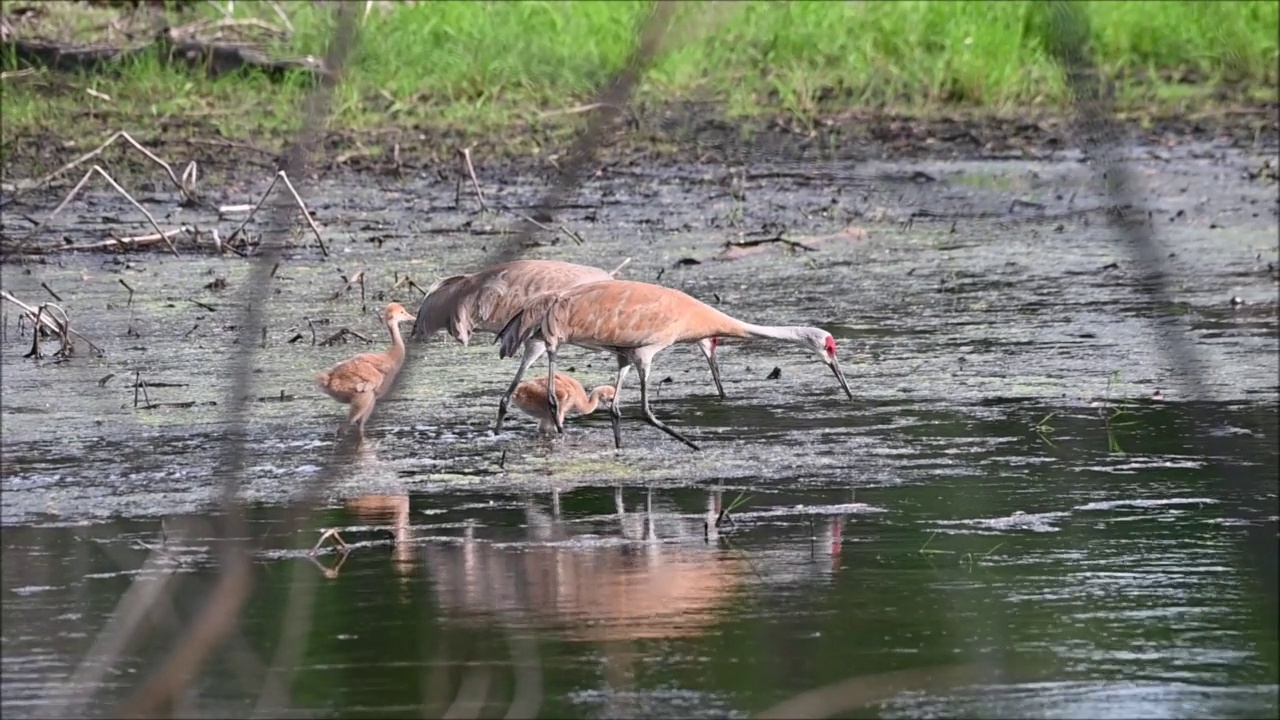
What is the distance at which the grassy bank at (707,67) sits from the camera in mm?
13484

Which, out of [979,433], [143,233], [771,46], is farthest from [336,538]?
[771,46]

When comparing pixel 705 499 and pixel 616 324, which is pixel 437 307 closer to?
pixel 616 324

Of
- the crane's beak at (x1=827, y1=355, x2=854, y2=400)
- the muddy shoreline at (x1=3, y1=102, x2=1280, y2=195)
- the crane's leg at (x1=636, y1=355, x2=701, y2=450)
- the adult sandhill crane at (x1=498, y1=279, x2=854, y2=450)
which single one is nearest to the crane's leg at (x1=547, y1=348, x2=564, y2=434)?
the adult sandhill crane at (x1=498, y1=279, x2=854, y2=450)

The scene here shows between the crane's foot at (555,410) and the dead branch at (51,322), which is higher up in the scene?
the dead branch at (51,322)

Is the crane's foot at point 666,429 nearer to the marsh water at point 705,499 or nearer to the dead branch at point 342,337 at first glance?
the marsh water at point 705,499

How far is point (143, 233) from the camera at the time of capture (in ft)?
35.1

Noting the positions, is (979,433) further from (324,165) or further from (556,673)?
(324,165)

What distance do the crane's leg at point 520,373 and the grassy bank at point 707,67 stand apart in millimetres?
5665

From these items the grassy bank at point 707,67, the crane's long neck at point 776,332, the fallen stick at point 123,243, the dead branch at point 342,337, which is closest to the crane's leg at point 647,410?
the crane's long neck at point 776,332

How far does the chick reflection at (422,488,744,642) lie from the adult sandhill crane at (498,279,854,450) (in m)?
1.34

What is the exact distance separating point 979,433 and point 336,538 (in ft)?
7.32

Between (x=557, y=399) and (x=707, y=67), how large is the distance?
7.72 m

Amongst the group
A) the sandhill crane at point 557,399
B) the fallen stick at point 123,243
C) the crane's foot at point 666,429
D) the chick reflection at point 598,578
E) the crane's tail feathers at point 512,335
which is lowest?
the chick reflection at point 598,578

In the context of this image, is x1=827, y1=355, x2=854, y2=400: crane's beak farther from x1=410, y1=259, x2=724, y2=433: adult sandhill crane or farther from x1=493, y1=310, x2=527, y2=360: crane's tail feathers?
x1=493, y1=310, x2=527, y2=360: crane's tail feathers
